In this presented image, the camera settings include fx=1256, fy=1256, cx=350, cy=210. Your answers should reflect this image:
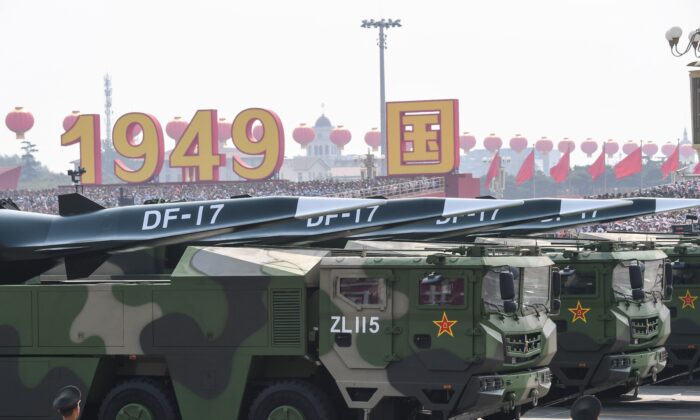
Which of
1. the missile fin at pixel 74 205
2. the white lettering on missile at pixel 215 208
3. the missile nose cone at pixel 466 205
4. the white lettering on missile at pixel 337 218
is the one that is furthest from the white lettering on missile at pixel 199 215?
the missile nose cone at pixel 466 205

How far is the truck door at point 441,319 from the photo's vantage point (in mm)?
13016

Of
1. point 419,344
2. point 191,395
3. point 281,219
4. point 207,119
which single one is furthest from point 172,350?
point 207,119

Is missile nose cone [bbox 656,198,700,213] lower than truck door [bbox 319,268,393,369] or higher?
higher

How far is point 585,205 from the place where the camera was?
27.2 metres

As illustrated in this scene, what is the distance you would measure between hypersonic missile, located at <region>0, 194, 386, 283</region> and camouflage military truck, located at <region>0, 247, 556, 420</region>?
14.8 feet

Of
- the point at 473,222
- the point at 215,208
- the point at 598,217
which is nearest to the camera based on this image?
the point at 215,208

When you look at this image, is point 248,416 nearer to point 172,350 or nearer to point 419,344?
point 172,350

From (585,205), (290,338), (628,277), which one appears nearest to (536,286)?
(290,338)

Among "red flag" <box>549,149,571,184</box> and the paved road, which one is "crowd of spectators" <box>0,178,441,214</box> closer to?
"red flag" <box>549,149,571,184</box>

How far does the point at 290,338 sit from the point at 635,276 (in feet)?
16.0

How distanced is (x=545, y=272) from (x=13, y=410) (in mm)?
6232

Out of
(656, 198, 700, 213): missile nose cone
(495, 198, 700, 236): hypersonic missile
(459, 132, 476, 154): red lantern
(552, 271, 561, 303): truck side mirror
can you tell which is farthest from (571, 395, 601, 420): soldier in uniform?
(459, 132, 476, 154): red lantern

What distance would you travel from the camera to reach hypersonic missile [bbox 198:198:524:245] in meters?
22.2

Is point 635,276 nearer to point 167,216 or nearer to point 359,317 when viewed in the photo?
point 359,317
